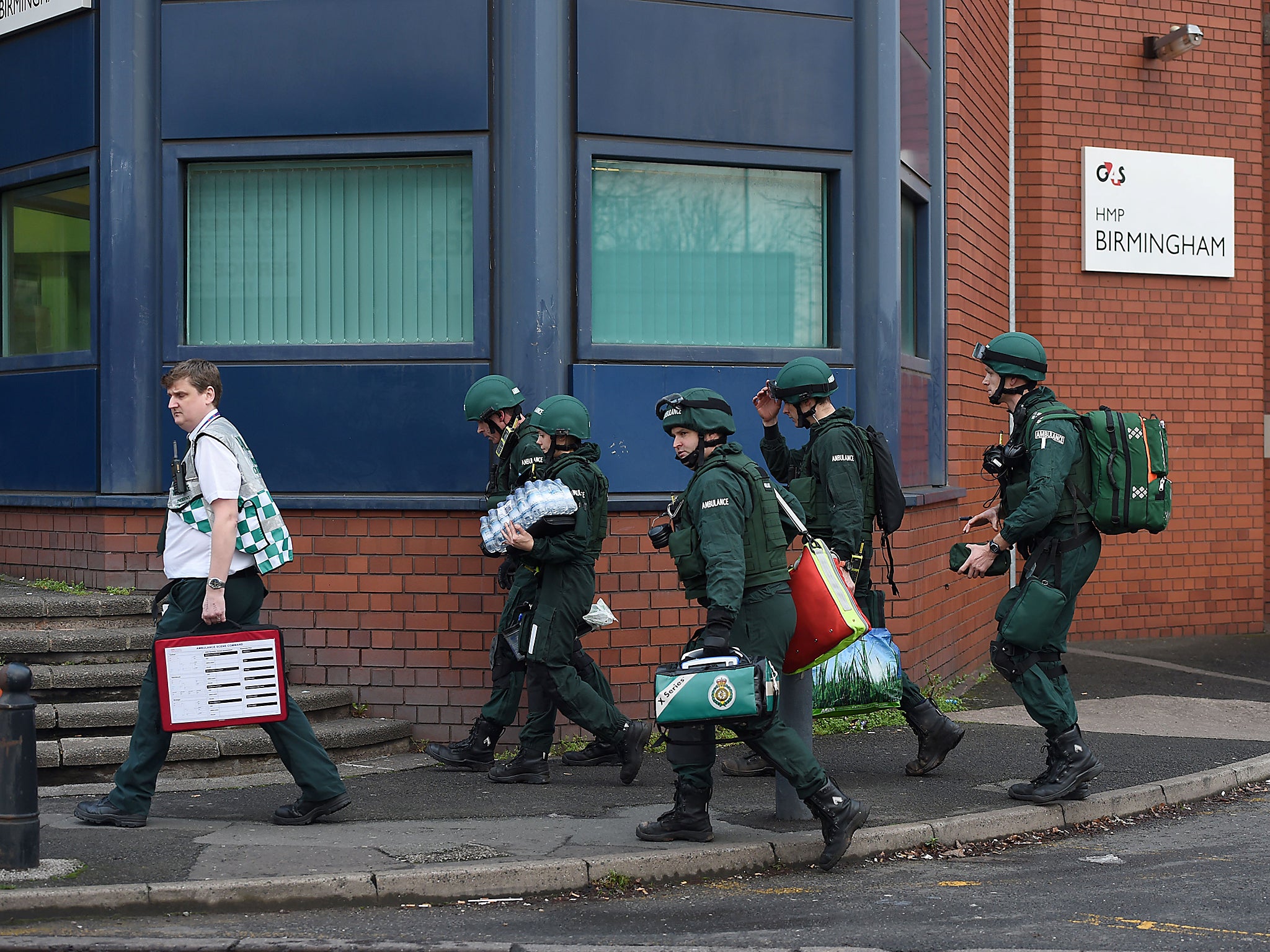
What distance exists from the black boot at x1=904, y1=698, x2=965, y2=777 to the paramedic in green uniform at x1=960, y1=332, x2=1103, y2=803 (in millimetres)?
573

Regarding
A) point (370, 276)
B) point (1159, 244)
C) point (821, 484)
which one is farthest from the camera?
point (1159, 244)

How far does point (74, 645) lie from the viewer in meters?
8.21

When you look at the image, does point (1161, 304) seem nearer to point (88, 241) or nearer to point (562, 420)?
point (562, 420)

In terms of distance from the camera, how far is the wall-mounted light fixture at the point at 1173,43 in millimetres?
13141

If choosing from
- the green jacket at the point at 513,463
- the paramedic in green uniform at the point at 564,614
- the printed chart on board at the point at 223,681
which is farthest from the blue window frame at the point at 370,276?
the printed chart on board at the point at 223,681

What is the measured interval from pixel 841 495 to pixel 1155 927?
9.05ft

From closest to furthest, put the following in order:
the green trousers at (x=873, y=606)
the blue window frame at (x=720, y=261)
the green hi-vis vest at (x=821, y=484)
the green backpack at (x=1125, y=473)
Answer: the green backpack at (x=1125, y=473) < the green hi-vis vest at (x=821, y=484) < the green trousers at (x=873, y=606) < the blue window frame at (x=720, y=261)

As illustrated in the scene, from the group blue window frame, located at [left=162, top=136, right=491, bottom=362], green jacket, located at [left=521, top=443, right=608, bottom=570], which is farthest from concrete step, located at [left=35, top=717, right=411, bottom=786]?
blue window frame, located at [left=162, top=136, right=491, bottom=362]

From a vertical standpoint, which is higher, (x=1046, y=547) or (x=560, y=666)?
(x=1046, y=547)

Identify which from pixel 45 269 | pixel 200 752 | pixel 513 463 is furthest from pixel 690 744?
pixel 45 269

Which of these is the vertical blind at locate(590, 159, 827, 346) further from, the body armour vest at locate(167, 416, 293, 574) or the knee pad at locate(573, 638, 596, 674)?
the body armour vest at locate(167, 416, 293, 574)

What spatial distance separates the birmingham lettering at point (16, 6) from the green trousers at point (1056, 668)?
23.4 feet

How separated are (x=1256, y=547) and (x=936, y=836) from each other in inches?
357

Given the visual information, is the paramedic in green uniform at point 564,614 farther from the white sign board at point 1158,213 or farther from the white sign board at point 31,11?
the white sign board at point 1158,213
